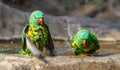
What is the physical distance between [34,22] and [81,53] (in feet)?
3.58

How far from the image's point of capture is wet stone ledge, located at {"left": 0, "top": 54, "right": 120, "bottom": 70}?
18.3ft

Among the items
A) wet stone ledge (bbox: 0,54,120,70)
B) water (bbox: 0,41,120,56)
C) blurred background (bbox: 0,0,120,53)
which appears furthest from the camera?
blurred background (bbox: 0,0,120,53)

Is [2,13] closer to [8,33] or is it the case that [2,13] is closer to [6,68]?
[8,33]

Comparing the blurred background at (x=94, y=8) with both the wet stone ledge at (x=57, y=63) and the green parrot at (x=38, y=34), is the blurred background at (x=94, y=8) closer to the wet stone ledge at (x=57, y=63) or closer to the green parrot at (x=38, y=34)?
the green parrot at (x=38, y=34)

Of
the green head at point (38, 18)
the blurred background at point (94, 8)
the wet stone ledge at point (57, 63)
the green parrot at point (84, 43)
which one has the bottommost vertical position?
the wet stone ledge at point (57, 63)

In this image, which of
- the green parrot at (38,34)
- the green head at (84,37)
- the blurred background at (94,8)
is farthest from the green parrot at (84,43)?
the blurred background at (94,8)

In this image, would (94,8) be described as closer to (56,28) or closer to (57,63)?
(56,28)

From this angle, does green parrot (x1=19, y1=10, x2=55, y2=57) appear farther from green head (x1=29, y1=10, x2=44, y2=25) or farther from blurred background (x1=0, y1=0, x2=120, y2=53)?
blurred background (x1=0, y1=0, x2=120, y2=53)

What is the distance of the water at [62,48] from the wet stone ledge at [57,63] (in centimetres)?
111

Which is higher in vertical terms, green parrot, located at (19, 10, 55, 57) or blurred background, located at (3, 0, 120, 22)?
blurred background, located at (3, 0, 120, 22)

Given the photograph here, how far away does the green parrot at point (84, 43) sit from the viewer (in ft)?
23.4

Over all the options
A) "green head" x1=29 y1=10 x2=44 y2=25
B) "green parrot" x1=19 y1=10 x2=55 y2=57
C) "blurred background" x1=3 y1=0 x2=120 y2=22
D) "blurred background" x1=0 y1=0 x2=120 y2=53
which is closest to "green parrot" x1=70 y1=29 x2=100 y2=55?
"green parrot" x1=19 y1=10 x2=55 y2=57

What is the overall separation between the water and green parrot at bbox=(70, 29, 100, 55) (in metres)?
0.36

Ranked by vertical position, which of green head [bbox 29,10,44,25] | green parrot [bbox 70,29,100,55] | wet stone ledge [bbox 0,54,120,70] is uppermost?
green head [bbox 29,10,44,25]
